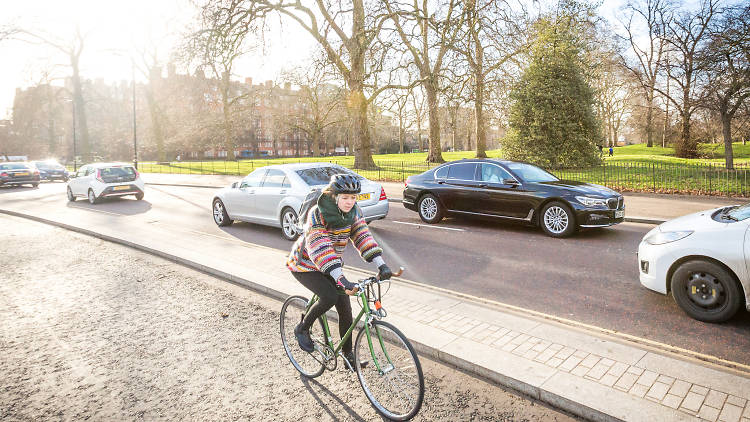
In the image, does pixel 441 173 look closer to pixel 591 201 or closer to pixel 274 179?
pixel 591 201

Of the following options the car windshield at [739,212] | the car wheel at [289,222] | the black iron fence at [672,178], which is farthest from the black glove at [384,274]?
the black iron fence at [672,178]

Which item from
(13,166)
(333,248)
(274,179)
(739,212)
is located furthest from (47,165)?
(739,212)

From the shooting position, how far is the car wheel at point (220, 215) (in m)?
11.6

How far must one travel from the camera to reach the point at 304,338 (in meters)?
3.81

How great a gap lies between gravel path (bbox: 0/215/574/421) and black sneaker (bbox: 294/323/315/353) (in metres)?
0.29

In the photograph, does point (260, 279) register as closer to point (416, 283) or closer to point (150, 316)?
point (150, 316)

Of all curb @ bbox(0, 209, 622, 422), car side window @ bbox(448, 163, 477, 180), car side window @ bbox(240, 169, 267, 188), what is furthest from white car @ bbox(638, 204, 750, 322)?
car side window @ bbox(240, 169, 267, 188)

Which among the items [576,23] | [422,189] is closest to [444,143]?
[576,23]

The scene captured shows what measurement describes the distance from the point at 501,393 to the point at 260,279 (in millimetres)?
3958

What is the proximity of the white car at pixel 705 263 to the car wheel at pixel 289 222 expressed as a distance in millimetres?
6491

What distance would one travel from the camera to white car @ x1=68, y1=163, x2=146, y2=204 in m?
17.6

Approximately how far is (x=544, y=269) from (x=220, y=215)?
8.06m

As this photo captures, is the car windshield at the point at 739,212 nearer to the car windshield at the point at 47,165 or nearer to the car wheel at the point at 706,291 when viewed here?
the car wheel at the point at 706,291

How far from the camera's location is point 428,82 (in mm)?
21297
